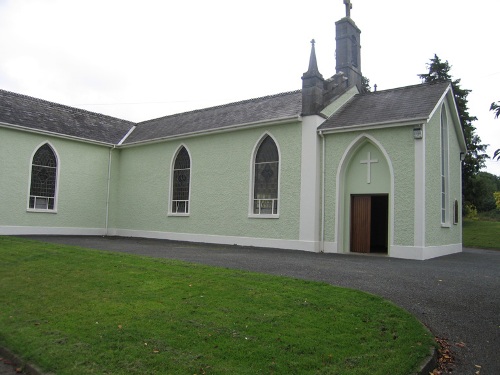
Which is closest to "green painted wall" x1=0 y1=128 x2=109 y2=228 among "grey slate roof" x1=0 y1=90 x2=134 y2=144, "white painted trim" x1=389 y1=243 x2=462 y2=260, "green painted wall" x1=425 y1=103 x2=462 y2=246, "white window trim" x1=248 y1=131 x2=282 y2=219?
"grey slate roof" x1=0 y1=90 x2=134 y2=144

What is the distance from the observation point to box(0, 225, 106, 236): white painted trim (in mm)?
18328

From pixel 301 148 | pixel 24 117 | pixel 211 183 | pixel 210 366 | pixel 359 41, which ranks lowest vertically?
pixel 210 366

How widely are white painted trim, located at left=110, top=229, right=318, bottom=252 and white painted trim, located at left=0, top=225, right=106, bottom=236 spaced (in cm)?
105

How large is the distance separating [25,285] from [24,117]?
48.1 feet

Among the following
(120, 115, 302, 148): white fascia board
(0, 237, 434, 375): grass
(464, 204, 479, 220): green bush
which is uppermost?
(120, 115, 302, 148): white fascia board

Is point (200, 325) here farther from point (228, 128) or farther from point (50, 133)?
point (50, 133)

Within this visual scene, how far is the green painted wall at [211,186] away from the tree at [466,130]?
65.7 ft

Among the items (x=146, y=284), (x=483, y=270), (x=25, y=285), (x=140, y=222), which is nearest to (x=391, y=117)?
(x=483, y=270)

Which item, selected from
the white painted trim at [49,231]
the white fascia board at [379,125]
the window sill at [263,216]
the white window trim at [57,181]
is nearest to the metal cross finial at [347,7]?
the white fascia board at [379,125]

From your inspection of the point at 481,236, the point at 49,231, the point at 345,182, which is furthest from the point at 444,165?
the point at 49,231

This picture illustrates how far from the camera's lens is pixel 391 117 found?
46.6 ft

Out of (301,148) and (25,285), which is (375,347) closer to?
(25,285)

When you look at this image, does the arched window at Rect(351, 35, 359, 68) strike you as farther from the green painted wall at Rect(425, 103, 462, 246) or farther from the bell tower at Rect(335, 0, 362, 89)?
the green painted wall at Rect(425, 103, 462, 246)

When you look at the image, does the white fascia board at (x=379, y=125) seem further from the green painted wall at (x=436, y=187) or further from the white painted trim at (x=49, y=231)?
the white painted trim at (x=49, y=231)
